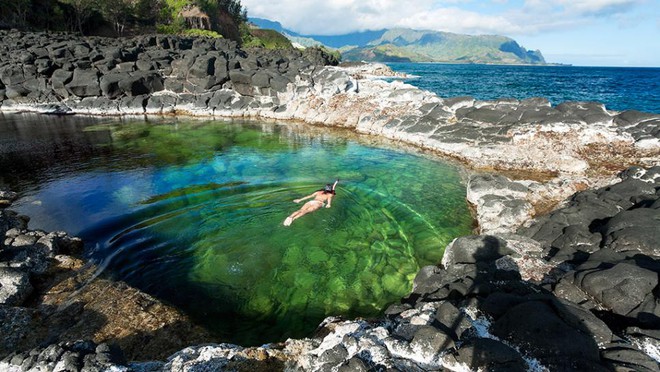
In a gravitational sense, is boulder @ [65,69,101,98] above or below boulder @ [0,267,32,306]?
above

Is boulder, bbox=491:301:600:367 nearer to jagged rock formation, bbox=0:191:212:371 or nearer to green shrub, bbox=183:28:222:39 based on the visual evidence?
jagged rock formation, bbox=0:191:212:371

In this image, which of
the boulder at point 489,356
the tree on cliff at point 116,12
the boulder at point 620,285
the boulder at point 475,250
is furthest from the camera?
the tree on cliff at point 116,12

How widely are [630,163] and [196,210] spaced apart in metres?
19.0

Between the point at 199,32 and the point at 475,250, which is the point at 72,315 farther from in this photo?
the point at 199,32

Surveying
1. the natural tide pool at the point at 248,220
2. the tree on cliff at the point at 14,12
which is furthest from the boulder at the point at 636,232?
the tree on cliff at the point at 14,12

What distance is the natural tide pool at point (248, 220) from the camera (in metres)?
8.07

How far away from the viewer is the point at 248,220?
11.4 m

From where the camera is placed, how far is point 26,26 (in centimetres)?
5428

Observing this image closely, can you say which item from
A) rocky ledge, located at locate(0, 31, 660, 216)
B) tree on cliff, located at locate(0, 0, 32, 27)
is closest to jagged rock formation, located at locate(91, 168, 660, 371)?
rocky ledge, located at locate(0, 31, 660, 216)

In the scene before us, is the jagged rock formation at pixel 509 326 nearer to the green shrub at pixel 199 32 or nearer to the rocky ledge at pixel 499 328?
the rocky ledge at pixel 499 328

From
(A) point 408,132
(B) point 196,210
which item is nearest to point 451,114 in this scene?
(A) point 408,132

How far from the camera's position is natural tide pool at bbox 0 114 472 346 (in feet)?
26.5

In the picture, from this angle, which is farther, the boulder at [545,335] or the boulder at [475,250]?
the boulder at [475,250]

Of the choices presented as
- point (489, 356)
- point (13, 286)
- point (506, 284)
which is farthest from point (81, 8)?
point (489, 356)
